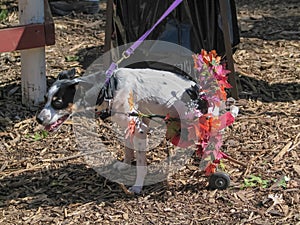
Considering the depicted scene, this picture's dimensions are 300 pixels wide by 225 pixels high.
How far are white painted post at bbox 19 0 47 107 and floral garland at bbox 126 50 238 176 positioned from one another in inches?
68.5

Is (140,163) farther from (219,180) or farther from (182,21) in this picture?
(182,21)

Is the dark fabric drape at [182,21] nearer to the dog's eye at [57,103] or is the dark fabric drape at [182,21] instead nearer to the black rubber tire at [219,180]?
the black rubber tire at [219,180]

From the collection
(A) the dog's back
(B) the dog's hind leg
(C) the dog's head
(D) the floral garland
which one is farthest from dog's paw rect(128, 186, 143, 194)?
(C) the dog's head

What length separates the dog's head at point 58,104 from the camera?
3.44 m

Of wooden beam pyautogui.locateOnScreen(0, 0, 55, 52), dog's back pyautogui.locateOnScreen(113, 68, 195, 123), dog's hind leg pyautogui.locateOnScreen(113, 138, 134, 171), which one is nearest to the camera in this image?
dog's back pyautogui.locateOnScreen(113, 68, 195, 123)

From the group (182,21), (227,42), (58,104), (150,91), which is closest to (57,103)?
(58,104)

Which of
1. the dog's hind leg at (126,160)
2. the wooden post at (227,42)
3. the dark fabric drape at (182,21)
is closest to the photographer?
the dog's hind leg at (126,160)

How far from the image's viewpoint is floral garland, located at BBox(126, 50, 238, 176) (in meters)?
3.59

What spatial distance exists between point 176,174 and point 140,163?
366 millimetres

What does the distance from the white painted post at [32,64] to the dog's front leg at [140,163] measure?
65.4 inches

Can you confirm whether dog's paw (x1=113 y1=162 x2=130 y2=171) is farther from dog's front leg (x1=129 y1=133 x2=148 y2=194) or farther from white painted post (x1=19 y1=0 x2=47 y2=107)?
white painted post (x1=19 y1=0 x2=47 y2=107)

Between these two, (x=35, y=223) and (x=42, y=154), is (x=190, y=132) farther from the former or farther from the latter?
(x=42, y=154)

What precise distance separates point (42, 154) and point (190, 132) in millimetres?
1358

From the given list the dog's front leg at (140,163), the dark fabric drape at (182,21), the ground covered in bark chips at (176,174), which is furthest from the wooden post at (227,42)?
the dog's front leg at (140,163)
